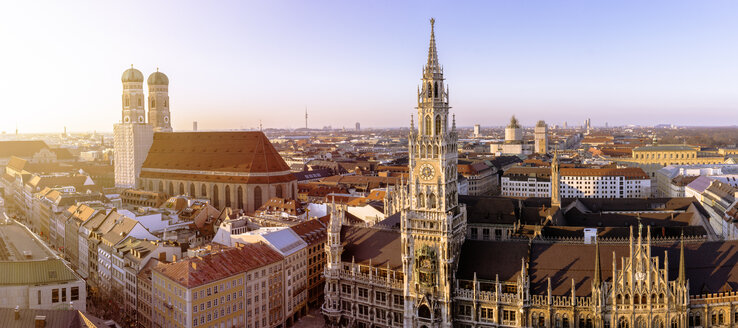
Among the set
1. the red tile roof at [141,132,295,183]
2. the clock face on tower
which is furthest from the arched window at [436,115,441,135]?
the red tile roof at [141,132,295,183]

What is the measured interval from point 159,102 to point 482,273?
437 ft

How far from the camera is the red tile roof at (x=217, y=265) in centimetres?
6644

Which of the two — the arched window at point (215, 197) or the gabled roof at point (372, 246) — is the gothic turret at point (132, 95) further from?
the gabled roof at point (372, 246)

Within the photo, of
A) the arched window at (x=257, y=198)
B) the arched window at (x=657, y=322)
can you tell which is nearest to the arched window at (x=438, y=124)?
the arched window at (x=657, y=322)

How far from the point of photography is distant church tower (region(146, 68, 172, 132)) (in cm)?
16862

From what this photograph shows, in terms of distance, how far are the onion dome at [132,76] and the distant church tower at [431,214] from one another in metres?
117

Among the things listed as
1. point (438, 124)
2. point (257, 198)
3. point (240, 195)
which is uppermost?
point (438, 124)

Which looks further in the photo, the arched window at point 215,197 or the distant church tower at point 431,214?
the arched window at point 215,197

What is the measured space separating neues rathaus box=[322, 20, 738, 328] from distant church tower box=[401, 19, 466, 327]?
111 millimetres

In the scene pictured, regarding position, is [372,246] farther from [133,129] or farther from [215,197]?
[133,129]

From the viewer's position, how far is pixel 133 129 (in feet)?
525

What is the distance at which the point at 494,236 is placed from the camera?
355 feet

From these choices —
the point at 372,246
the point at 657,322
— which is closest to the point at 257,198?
the point at 372,246

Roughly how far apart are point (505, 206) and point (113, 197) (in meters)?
89.4
